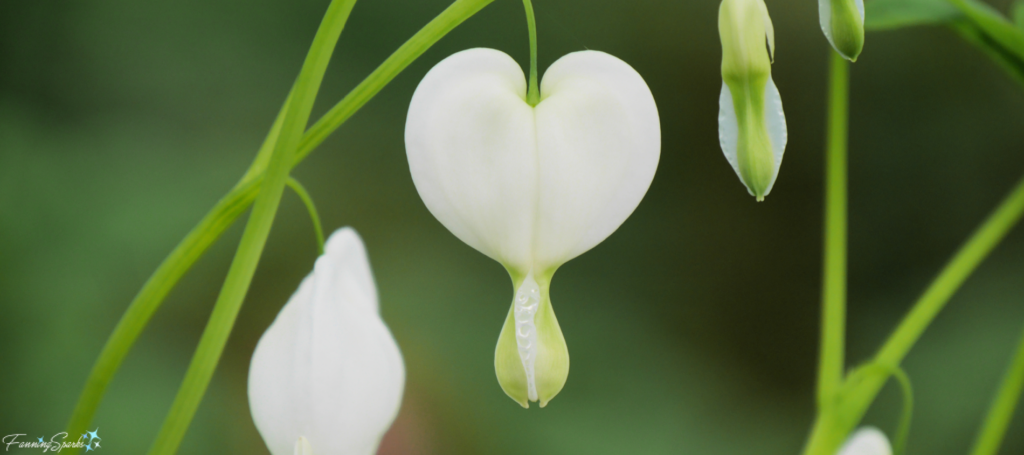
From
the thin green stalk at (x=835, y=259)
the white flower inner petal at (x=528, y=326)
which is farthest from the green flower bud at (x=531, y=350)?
the thin green stalk at (x=835, y=259)

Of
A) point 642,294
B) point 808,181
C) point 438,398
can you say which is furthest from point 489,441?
point 808,181

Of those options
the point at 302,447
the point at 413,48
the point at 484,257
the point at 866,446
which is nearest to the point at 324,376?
the point at 302,447

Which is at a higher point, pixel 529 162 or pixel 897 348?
pixel 529 162

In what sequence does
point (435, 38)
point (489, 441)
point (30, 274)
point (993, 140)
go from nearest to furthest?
point (435, 38) < point (30, 274) < point (489, 441) < point (993, 140)

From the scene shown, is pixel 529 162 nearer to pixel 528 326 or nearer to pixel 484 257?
pixel 528 326

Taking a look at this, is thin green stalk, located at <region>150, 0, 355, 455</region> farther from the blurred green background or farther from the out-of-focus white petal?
the blurred green background

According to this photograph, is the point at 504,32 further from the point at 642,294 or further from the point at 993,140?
the point at 993,140
